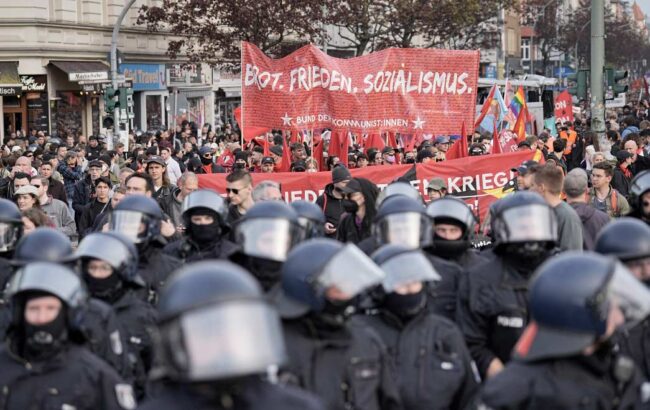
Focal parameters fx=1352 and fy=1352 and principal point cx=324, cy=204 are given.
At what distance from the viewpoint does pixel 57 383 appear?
205 inches

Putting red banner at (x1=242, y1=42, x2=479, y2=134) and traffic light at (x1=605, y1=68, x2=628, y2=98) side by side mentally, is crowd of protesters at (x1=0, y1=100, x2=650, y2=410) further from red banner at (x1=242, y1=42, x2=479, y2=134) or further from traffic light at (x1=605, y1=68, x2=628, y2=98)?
traffic light at (x1=605, y1=68, x2=628, y2=98)

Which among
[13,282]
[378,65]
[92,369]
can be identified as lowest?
[92,369]

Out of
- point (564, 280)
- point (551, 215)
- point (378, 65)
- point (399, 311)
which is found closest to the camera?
point (564, 280)

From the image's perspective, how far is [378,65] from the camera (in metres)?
16.0

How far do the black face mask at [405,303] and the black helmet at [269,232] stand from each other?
617mm

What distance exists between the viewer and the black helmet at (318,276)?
493 cm

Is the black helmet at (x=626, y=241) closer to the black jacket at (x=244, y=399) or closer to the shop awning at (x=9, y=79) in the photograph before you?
the black jacket at (x=244, y=399)

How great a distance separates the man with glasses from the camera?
32.7ft

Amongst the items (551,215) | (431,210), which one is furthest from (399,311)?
(431,210)

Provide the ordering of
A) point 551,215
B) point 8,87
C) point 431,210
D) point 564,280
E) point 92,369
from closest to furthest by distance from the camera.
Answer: point 564,280 → point 92,369 → point 551,215 → point 431,210 → point 8,87

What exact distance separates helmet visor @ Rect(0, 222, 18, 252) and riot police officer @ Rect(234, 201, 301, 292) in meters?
1.78

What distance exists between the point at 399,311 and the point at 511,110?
1812 centimetres

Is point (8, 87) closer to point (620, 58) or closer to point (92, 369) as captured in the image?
point (92, 369)

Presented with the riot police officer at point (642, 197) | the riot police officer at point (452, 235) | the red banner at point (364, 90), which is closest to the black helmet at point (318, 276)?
the riot police officer at point (452, 235)
